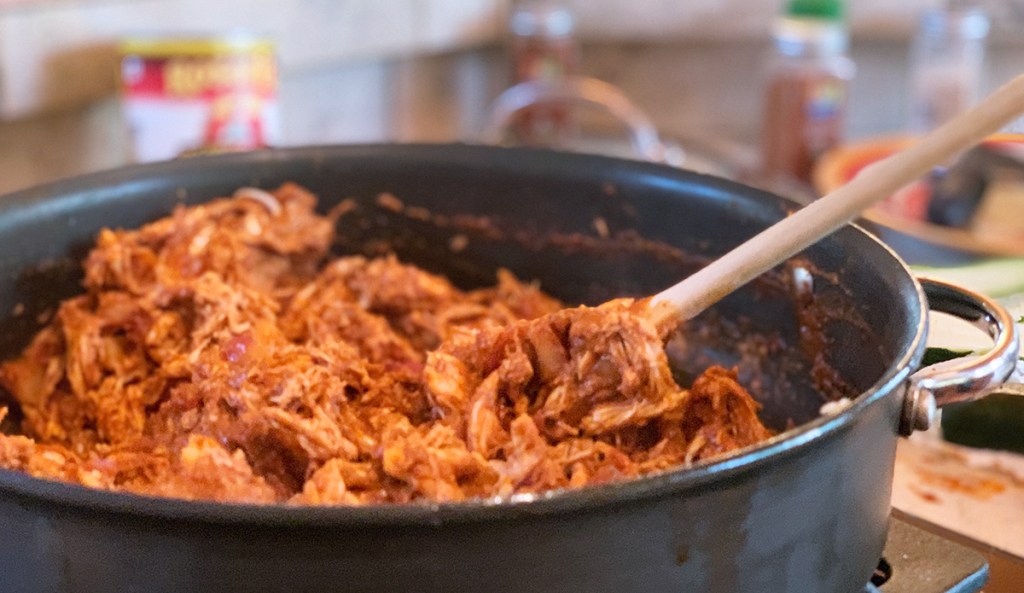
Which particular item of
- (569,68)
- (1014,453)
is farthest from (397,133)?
(1014,453)

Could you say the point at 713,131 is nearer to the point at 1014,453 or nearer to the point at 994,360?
the point at 1014,453

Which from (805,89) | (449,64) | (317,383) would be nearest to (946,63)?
(805,89)

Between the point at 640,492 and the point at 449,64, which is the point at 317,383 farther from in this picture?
the point at 449,64

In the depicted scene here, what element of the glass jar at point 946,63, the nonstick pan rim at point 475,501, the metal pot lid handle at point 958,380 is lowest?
the glass jar at point 946,63

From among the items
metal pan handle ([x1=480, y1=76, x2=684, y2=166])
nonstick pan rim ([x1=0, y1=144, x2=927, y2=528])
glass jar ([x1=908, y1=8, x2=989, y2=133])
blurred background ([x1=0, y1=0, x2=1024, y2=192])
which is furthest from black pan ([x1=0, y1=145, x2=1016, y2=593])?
glass jar ([x1=908, y1=8, x2=989, y2=133])

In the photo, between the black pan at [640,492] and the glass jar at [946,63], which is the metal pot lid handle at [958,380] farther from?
the glass jar at [946,63]

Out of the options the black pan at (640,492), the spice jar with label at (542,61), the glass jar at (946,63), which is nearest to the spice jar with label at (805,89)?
the glass jar at (946,63)
